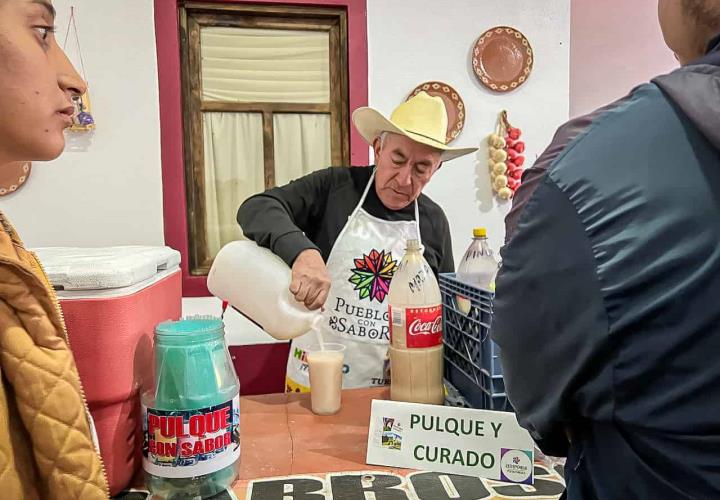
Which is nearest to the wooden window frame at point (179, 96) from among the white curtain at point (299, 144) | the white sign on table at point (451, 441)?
the white curtain at point (299, 144)

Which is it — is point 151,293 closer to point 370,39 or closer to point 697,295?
point 697,295

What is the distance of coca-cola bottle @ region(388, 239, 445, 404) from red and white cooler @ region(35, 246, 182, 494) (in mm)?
486

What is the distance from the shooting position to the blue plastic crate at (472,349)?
984mm

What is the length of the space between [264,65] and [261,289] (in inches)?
59.4

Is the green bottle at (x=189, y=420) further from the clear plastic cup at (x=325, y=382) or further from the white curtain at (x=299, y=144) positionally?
the white curtain at (x=299, y=144)

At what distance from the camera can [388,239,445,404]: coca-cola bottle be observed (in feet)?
3.50

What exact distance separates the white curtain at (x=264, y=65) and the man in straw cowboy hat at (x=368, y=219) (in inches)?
28.6

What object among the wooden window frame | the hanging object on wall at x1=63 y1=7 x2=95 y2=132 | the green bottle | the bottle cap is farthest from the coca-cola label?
the hanging object on wall at x1=63 y1=7 x2=95 y2=132

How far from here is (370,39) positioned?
2379 mm

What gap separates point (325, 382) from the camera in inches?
44.7

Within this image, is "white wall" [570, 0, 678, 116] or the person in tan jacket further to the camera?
"white wall" [570, 0, 678, 116]

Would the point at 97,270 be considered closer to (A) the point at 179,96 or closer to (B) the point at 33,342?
(B) the point at 33,342

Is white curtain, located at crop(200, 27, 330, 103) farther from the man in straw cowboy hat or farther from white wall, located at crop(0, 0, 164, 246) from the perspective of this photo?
the man in straw cowboy hat

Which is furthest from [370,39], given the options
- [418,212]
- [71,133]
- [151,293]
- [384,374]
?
[151,293]
